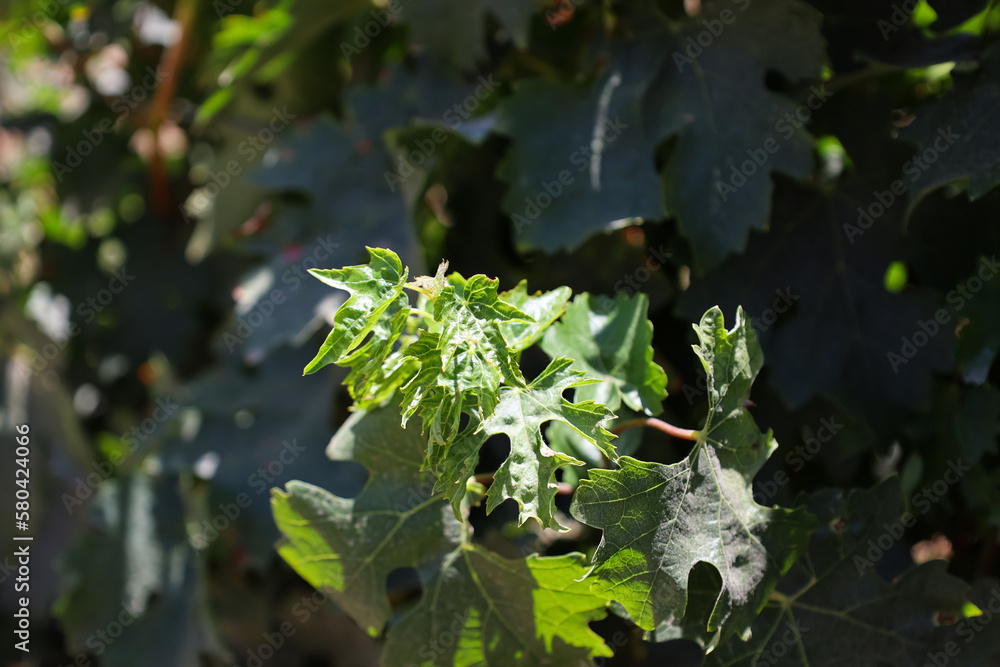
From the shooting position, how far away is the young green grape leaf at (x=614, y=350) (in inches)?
29.5

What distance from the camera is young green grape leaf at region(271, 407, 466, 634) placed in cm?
78

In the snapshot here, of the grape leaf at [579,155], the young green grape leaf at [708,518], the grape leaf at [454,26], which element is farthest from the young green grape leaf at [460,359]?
the grape leaf at [454,26]

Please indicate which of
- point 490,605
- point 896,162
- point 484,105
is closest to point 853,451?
point 896,162

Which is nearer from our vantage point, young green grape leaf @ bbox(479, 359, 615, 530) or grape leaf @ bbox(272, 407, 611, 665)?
young green grape leaf @ bbox(479, 359, 615, 530)

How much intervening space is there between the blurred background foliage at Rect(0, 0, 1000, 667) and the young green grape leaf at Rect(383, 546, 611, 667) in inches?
6.6

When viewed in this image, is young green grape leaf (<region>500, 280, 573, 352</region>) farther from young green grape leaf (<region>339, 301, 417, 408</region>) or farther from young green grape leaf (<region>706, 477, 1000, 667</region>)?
young green grape leaf (<region>706, 477, 1000, 667</region>)

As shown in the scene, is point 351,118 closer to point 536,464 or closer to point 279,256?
point 279,256

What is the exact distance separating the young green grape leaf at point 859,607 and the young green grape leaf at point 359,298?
50cm

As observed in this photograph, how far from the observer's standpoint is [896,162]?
98 centimetres

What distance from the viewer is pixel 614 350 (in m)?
0.79

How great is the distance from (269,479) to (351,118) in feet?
2.06

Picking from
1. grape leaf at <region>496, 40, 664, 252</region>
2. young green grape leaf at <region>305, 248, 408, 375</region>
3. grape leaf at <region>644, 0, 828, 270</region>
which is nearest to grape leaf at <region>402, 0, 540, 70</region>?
grape leaf at <region>496, 40, 664, 252</region>

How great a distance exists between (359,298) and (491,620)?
38 cm

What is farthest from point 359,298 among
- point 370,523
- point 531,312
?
point 370,523
